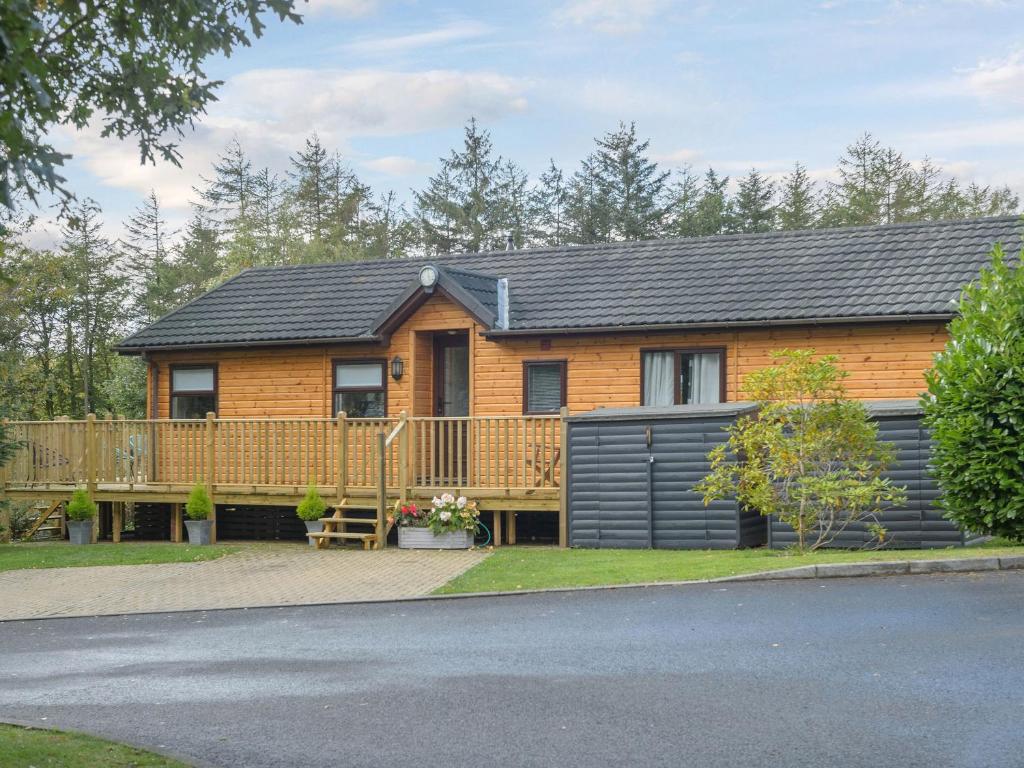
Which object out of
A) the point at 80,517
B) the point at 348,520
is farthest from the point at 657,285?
the point at 80,517

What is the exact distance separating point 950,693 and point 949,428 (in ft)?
24.0

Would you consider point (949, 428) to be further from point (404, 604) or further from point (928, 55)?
point (928, 55)

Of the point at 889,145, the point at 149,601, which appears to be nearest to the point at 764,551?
the point at 149,601

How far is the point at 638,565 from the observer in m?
15.4

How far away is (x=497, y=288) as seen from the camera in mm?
22969

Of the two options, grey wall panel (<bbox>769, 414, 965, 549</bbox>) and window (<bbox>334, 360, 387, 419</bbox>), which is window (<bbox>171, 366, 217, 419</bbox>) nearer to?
window (<bbox>334, 360, 387, 419</bbox>)

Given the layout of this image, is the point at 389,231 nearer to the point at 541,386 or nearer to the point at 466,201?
the point at 466,201

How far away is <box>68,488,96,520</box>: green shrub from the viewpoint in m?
22.1

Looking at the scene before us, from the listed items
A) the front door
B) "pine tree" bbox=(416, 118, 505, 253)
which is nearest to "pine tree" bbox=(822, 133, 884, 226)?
"pine tree" bbox=(416, 118, 505, 253)

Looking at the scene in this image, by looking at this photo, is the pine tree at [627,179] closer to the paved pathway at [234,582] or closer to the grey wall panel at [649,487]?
the grey wall panel at [649,487]

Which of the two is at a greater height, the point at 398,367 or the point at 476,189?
the point at 476,189

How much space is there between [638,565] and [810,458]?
2590mm

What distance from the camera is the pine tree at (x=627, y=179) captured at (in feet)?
179

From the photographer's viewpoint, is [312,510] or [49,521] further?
[49,521]
